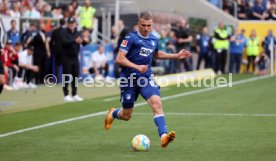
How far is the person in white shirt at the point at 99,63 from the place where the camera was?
28812mm

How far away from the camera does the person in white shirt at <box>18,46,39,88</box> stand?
2552 centimetres

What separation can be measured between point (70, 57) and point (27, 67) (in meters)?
4.87

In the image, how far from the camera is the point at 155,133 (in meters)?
13.8

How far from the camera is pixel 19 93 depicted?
2347 centimetres

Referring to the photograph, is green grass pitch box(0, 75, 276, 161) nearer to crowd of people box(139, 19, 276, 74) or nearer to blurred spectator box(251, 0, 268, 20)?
crowd of people box(139, 19, 276, 74)

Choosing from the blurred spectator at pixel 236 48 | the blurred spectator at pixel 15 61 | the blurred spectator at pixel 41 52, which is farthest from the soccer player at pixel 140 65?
the blurred spectator at pixel 236 48

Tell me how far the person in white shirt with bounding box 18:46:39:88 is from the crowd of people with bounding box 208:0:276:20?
14253 mm

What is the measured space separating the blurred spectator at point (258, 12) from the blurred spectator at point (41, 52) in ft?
44.2

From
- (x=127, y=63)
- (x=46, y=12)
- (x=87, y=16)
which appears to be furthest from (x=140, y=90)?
(x=87, y=16)

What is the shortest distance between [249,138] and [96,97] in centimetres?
962

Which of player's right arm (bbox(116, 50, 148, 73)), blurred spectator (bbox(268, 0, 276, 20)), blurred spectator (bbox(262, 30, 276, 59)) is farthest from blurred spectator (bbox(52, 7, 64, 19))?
player's right arm (bbox(116, 50, 148, 73))

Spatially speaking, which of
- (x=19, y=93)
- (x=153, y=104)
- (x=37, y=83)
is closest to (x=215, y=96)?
(x=19, y=93)

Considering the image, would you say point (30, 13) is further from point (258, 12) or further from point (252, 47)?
point (258, 12)

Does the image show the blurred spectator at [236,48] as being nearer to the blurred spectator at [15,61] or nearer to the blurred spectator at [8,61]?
the blurred spectator at [15,61]
